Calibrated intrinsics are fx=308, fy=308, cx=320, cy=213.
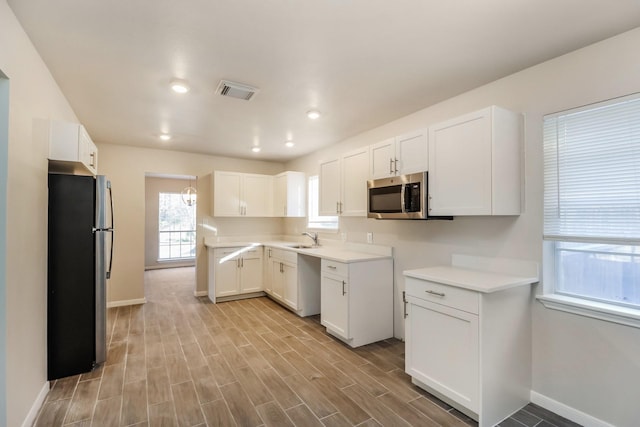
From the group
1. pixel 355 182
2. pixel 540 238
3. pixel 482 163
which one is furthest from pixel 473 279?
pixel 355 182

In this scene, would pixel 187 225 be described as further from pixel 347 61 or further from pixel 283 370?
pixel 347 61

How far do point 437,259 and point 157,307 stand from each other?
4161mm

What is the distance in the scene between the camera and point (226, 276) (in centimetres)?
496

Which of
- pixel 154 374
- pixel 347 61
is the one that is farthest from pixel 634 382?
pixel 154 374

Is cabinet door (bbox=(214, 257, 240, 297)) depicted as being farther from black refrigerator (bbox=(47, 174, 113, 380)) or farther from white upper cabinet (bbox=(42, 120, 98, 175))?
white upper cabinet (bbox=(42, 120, 98, 175))

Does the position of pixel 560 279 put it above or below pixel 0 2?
below

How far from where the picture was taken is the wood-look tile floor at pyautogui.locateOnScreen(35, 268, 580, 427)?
2.11m

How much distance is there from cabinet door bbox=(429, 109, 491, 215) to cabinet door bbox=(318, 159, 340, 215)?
142cm

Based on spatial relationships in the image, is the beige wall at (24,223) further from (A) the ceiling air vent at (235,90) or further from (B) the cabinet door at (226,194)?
(B) the cabinet door at (226,194)

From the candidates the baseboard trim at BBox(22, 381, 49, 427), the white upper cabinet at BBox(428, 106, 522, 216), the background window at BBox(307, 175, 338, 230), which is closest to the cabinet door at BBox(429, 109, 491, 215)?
the white upper cabinet at BBox(428, 106, 522, 216)

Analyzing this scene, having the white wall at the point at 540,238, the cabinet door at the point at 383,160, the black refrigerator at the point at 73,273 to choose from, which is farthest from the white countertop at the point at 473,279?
the black refrigerator at the point at 73,273

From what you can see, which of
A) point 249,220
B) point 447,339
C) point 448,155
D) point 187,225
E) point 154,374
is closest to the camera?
point 447,339

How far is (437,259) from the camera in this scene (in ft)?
9.78

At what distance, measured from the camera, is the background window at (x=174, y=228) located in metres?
8.75
